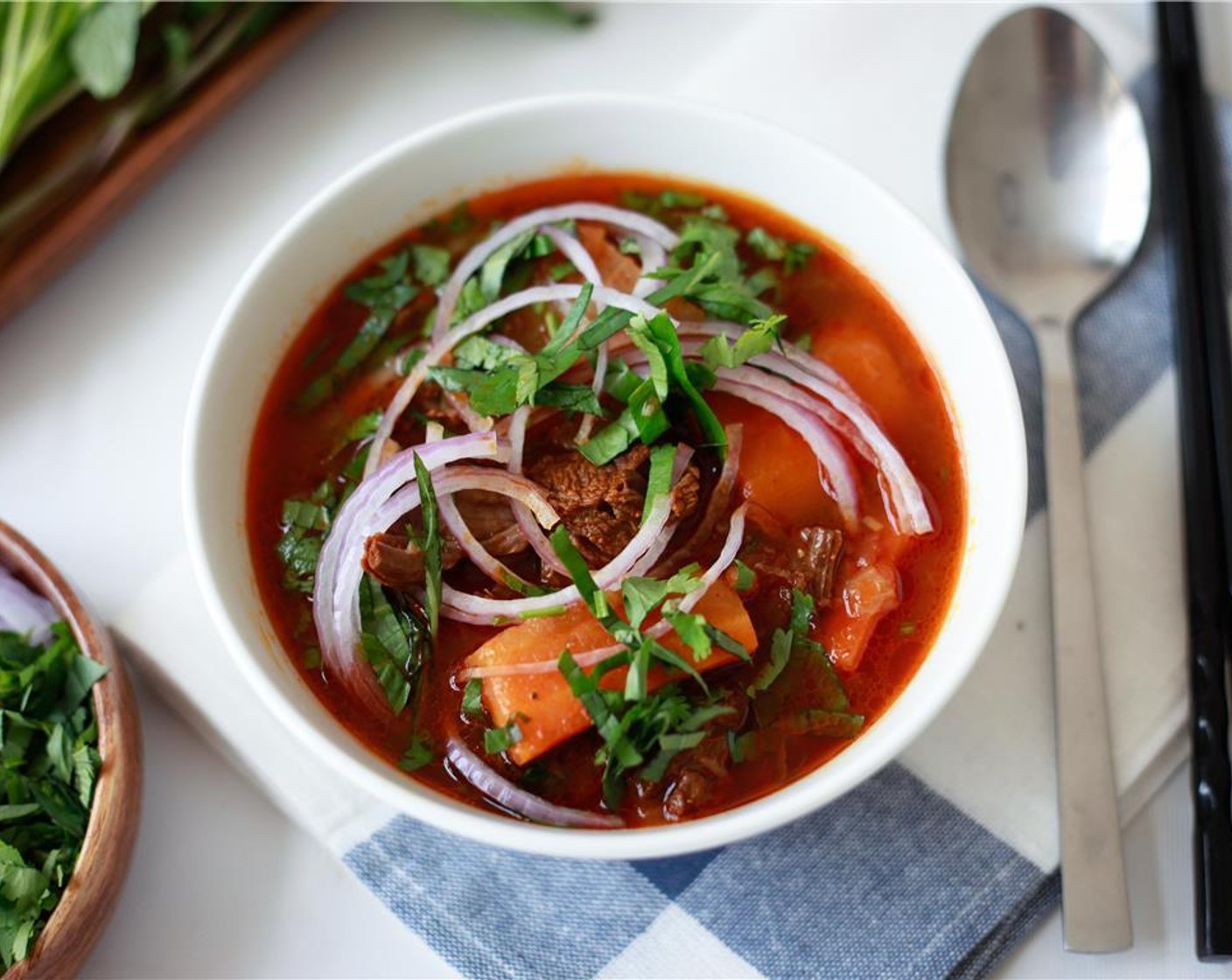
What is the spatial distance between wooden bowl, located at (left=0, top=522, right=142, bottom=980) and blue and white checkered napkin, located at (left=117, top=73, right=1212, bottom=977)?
7.0 inches

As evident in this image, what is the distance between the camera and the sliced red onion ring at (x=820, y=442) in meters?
2.40

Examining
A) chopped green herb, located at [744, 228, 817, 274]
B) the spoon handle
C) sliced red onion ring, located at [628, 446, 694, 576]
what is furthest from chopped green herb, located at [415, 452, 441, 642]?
the spoon handle

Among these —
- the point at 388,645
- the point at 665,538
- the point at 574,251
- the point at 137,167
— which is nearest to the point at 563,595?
the point at 665,538

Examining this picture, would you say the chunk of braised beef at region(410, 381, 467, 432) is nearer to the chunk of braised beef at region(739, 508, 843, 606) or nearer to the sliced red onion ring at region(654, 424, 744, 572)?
the sliced red onion ring at region(654, 424, 744, 572)

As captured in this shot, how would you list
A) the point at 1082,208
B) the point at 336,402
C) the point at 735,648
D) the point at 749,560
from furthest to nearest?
the point at 1082,208, the point at 336,402, the point at 749,560, the point at 735,648

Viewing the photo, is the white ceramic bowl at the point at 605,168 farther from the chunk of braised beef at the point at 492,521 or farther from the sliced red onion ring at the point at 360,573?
the chunk of braised beef at the point at 492,521

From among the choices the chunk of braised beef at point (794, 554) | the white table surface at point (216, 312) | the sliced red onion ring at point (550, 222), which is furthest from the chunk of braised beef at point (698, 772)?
the sliced red onion ring at point (550, 222)

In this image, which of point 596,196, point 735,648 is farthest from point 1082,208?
point 735,648

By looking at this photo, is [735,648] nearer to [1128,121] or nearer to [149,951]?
[149,951]

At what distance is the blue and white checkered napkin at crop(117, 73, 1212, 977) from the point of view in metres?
2.46

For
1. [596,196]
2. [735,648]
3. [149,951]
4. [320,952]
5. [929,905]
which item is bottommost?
[929,905]

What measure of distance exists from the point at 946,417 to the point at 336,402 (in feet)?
4.13

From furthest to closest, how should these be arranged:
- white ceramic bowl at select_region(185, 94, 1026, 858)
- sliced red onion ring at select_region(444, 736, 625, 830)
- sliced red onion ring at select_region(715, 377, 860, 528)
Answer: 1. sliced red onion ring at select_region(715, 377, 860, 528)
2. sliced red onion ring at select_region(444, 736, 625, 830)
3. white ceramic bowl at select_region(185, 94, 1026, 858)

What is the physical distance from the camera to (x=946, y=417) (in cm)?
251
